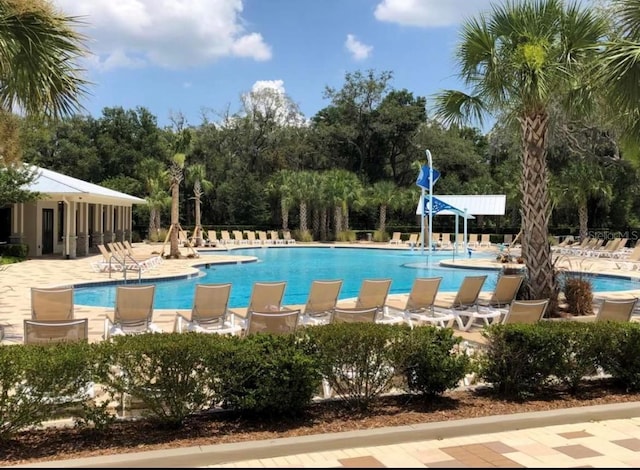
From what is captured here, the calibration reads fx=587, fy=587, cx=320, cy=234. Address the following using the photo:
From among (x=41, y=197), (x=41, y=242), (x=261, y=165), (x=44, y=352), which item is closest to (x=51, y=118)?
(x=44, y=352)

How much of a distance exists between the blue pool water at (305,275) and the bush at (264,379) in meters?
8.72

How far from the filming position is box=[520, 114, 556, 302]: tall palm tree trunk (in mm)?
10555

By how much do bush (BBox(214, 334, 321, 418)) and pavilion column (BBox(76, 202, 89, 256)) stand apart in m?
23.7

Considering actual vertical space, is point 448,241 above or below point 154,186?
below

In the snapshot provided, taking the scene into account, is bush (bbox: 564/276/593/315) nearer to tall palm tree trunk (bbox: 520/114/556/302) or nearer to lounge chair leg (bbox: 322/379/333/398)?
tall palm tree trunk (bbox: 520/114/556/302)

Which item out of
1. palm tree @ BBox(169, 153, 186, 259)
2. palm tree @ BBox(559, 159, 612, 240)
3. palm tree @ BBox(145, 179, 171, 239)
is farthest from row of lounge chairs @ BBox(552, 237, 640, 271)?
palm tree @ BBox(145, 179, 171, 239)

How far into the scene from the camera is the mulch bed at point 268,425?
414 cm

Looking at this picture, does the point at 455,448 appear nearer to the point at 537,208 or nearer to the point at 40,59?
the point at 40,59

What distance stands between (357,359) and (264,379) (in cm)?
84

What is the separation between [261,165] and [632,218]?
1078 inches

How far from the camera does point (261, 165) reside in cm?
4738

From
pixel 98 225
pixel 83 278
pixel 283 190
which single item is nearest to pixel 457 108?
pixel 83 278

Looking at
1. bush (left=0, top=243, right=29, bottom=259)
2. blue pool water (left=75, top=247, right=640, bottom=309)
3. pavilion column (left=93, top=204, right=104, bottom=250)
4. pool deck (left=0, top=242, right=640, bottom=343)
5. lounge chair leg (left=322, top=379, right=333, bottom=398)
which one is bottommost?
blue pool water (left=75, top=247, right=640, bottom=309)

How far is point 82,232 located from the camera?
27703 millimetres
